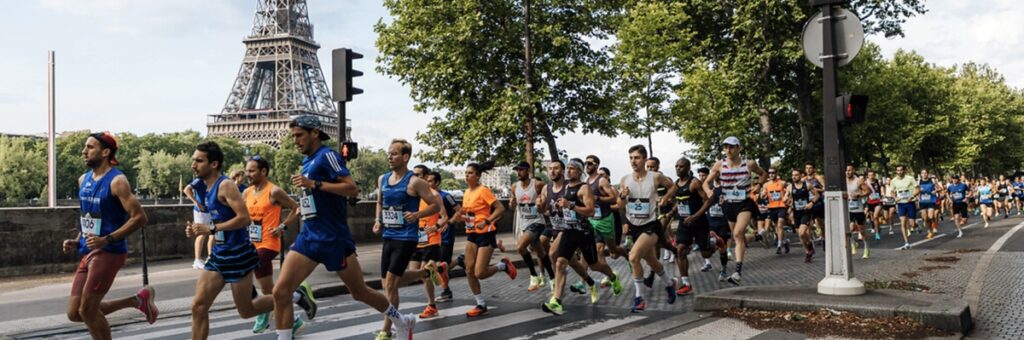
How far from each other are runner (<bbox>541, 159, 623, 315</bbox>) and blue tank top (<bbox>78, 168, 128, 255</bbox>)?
395cm

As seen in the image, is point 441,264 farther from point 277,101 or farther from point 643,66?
point 277,101

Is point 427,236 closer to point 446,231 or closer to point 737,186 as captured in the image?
point 446,231

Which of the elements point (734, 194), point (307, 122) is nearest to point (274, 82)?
point (734, 194)

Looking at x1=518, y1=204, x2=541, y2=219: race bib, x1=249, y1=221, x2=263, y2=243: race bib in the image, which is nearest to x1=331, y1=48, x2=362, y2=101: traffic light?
x1=518, y1=204, x2=541, y2=219: race bib

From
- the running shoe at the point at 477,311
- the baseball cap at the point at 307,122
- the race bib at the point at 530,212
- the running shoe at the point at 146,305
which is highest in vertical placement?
the baseball cap at the point at 307,122

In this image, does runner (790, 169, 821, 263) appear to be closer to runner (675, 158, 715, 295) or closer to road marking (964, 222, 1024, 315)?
road marking (964, 222, 1024, 315)

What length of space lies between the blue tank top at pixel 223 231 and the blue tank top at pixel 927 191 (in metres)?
16.4

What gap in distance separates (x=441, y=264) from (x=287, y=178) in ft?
307

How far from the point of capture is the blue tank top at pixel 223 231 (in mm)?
5656

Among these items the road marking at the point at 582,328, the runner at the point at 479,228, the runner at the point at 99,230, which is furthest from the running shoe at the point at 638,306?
the runner at the point at 99,230

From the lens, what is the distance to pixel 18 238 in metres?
13.2

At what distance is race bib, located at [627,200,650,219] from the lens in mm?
8531

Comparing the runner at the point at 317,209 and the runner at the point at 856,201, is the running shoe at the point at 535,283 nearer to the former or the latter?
the runner at the point at 317,209

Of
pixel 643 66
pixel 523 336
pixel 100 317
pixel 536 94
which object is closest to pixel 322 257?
pixel 100 317
